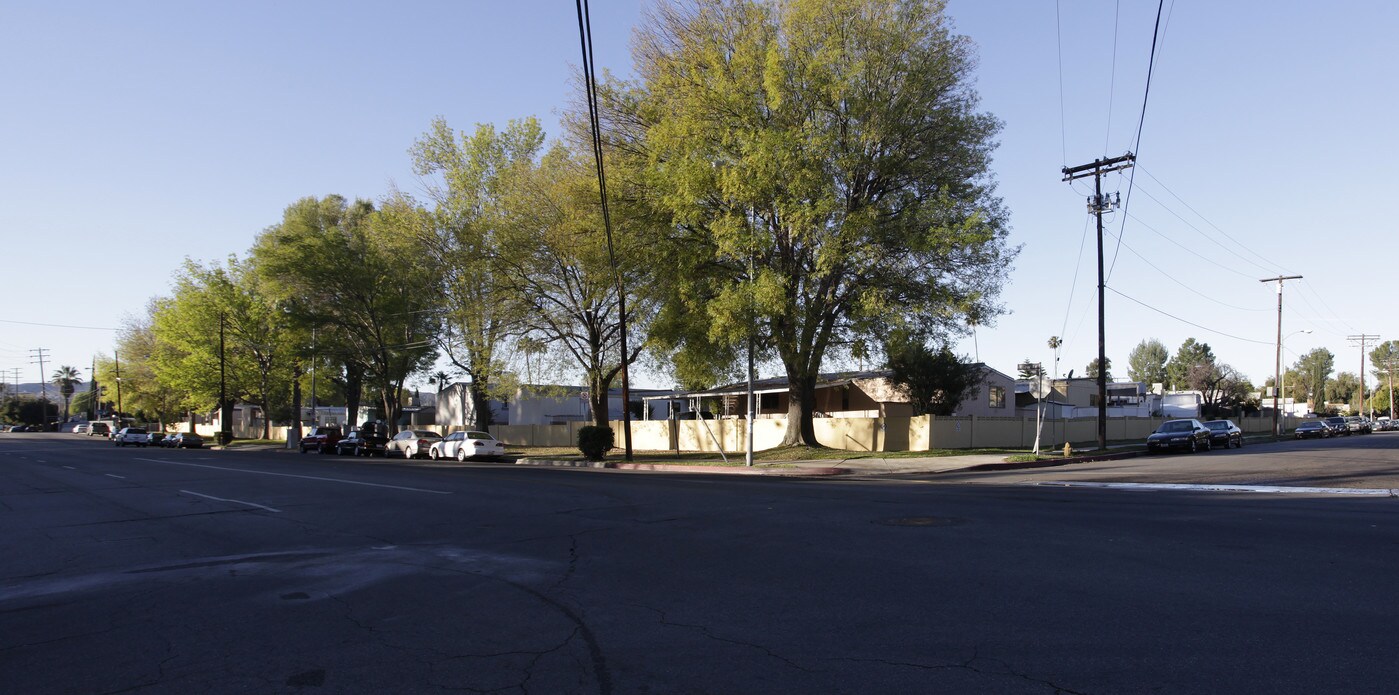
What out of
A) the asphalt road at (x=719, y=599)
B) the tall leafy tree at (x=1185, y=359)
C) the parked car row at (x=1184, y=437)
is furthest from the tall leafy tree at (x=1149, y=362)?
the asphalt road at (x=719, y=599)

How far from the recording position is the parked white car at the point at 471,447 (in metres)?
37.0

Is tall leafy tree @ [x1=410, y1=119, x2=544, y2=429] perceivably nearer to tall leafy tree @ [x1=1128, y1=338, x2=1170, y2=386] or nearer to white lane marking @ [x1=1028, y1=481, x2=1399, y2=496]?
white lane marking @ [x1=1028, y1=481, x2=1399, y2=496]

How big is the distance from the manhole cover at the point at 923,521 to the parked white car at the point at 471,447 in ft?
90.2

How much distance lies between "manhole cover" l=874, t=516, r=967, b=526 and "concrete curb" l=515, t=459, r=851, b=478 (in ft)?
→ 41.6

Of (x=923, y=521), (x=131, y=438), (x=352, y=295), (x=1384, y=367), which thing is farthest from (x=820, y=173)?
(x=1384, y=367)

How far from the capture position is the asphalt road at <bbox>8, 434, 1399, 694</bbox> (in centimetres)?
541

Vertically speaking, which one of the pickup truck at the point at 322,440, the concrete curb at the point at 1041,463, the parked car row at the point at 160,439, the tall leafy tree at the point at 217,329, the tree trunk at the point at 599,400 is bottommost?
the parked car row at the point at 160,439

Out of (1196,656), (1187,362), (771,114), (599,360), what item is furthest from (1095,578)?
(1187,362)

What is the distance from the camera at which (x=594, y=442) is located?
34.5m

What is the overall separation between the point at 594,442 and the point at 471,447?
6.23 m

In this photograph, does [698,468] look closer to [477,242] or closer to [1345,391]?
[477,242]

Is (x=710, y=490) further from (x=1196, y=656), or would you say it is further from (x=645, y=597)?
(x=1196, y=656)

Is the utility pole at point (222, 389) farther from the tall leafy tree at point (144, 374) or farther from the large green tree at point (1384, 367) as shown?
the large green tree at point (1384, 367)

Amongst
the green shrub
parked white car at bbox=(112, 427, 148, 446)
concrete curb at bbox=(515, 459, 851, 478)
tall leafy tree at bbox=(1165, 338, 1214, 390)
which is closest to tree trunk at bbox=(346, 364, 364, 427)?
parked white car at bbox=(112, 427, 148, 446)
